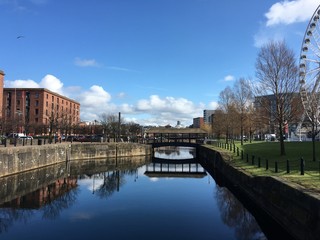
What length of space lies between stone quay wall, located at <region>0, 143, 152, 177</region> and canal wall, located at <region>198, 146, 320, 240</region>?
23.6 meters

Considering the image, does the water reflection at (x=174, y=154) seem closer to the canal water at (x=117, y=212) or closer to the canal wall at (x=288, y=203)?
the canal water at (x=117, y=212)

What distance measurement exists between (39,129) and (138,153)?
123 feet

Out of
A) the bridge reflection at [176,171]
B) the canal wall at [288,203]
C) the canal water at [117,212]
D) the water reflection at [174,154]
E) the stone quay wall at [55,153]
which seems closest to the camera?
the canal wall at [288,203]

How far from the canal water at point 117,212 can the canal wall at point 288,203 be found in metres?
1.07

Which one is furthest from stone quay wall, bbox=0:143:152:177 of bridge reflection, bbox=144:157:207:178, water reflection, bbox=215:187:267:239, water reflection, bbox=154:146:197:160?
water reflection, bbox=215:187:267:239

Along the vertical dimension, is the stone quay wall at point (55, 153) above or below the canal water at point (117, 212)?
above

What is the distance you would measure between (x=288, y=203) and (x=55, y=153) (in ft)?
131

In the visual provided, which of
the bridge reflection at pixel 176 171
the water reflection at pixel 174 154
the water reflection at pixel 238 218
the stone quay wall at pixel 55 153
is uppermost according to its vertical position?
the stone quay wall at pixel 55 153

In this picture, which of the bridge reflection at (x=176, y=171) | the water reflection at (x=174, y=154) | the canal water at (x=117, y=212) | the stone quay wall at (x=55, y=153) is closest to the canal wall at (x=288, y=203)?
the canal water at (x=117, y=212)

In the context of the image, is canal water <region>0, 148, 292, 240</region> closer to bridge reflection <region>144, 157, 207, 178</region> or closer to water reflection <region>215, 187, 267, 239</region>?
water reflection <region>215, 187, 267, 239</region>

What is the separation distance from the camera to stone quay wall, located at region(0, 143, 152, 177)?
116 ft

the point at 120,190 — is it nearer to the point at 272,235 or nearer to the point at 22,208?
the point at 22,208

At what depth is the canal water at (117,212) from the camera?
1728 cm

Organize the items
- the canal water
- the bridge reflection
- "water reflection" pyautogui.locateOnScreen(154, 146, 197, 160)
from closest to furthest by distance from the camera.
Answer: the canal water, the bridge reflection, "water reflection" pyautogui.locateOnScreen(154, 146, 197, 160)
